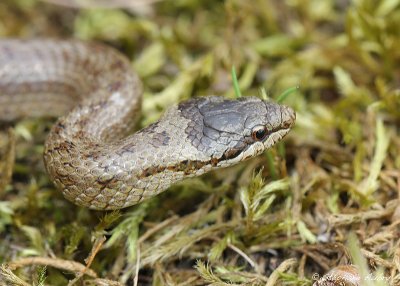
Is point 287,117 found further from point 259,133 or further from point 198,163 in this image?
point 198,163

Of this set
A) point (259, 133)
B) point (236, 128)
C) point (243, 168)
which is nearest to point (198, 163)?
point (236, 128)

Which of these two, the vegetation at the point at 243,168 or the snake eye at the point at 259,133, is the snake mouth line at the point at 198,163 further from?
the vegetation at the point at 243,168

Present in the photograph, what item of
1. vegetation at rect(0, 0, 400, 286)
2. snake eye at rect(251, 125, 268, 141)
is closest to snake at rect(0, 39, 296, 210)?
snake eye at rect(251, 125, 268, 141)

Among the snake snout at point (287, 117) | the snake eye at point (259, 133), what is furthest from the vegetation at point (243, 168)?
the snake eye at point (259, 133)

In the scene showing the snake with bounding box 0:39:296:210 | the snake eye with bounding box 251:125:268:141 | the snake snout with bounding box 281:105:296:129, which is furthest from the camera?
the snake snout with bounding box 281:105:296:129

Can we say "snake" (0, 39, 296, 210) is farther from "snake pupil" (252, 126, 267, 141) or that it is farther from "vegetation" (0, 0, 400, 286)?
"vegetation" (0, 0, 400, 286)

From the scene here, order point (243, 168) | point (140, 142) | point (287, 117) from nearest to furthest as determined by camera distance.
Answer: point (140, 142) < point (287, 117) < point (243, 168)
